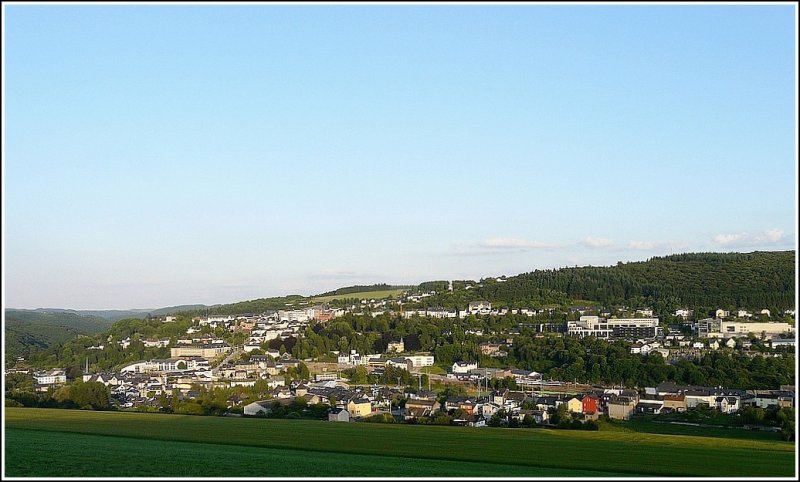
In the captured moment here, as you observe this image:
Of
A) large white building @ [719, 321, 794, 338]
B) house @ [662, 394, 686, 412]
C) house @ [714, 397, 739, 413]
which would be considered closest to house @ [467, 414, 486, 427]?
house @ [662, 394, 686, 412]

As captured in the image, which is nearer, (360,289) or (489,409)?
(489,409)

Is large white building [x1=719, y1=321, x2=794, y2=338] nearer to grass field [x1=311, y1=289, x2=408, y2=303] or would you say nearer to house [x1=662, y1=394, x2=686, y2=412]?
house [x1=662, y1=394, x2=686, y2=412]

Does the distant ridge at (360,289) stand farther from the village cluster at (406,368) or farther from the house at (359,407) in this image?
the house at (359,407)

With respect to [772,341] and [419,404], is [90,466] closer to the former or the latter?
[419,404]

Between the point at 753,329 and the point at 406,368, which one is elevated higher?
the point at 753,329

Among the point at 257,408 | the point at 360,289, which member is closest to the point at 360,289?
the point at 360,289

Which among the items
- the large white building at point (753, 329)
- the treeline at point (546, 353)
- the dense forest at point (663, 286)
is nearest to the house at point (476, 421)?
the treeline at point (546, 353)

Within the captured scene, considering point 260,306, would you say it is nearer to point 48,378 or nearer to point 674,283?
point 674,283
